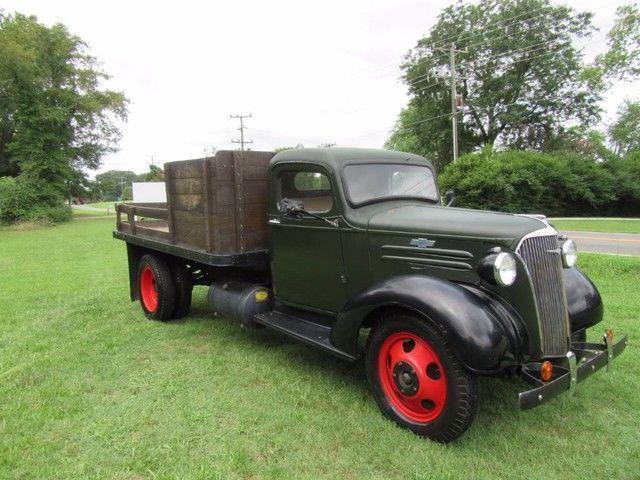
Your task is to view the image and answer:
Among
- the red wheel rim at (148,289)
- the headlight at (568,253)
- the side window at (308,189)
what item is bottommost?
the red wheel rim at (148,289)

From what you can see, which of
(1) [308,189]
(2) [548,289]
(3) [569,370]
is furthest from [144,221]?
(3) [569,370]

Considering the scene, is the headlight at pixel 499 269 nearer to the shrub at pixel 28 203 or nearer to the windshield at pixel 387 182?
the windshield at pixel 387 182

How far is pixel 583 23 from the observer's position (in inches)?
1193

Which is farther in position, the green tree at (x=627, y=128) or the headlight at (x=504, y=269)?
the green tree at (x=627, y=128)

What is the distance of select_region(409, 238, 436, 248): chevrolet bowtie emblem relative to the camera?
3.16m

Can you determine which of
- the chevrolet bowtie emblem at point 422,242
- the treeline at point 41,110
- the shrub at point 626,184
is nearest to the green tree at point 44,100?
the treeline at point 41,110

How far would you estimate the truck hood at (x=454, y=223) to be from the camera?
116 inches

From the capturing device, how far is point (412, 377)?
2.98 m

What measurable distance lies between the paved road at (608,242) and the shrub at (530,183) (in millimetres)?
7216

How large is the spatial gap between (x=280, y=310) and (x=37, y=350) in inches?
95.5

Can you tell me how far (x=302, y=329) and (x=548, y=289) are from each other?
1884 mm

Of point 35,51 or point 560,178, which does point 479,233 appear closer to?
point 560,178

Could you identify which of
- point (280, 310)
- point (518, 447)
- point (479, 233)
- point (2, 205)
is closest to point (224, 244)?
point (280, 310)

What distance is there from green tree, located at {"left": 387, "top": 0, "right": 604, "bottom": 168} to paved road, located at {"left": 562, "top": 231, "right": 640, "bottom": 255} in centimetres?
1921
